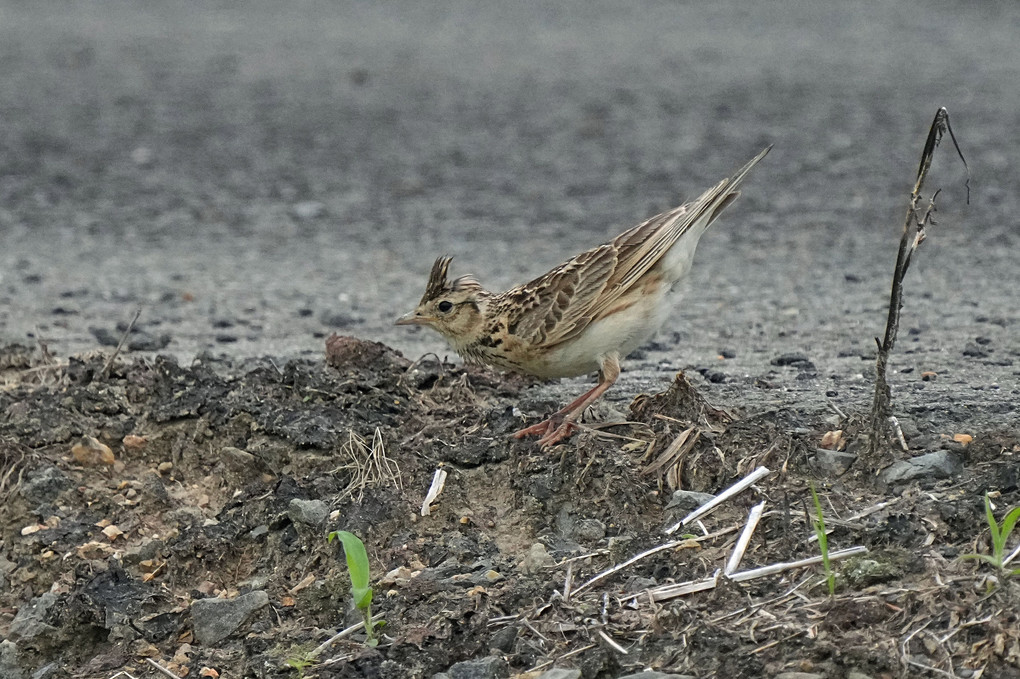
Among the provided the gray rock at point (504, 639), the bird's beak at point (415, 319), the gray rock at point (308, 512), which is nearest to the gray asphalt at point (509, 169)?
the bird's beak at point (415, 319)

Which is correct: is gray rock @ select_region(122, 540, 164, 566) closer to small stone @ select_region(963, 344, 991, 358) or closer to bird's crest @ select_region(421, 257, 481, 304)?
bird's crest @ select_region(421, 257, 481, 304)

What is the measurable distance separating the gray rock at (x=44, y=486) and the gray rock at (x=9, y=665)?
80 cm

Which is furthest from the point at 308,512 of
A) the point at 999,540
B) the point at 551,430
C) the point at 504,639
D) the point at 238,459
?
the point at 999,540

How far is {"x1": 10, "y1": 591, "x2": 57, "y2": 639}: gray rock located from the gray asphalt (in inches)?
111

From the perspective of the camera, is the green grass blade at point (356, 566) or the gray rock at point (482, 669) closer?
the gray rock at point (482, 669)

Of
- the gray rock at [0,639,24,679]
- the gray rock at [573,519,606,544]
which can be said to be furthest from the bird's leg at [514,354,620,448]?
the gray rock at [0,639,24,679]

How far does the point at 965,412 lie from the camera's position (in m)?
5.76

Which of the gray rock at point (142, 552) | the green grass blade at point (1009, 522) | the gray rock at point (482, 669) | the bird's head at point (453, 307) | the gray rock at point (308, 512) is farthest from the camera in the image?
the bird's head at point (453, 307)

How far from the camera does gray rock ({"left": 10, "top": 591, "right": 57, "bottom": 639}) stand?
17.2 ft

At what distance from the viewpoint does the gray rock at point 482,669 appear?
14.6 ft

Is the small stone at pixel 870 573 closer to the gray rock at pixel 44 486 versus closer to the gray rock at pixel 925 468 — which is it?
the gray rock at pixel 925 468

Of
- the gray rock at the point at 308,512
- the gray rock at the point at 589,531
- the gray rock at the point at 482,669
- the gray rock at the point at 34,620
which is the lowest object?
the gray rock at the point at 34,620

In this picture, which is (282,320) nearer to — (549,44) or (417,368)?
(417,368)

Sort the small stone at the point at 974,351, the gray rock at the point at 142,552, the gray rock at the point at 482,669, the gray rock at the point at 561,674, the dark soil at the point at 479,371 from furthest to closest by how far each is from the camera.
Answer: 1. the small stone at the point at 974,351
2. the gray rock at the point at 142,552
3. the dark soil at the point at 479,371
4. the gray rock at the point at 482,669
5. the gray rock at the point at 561,674
